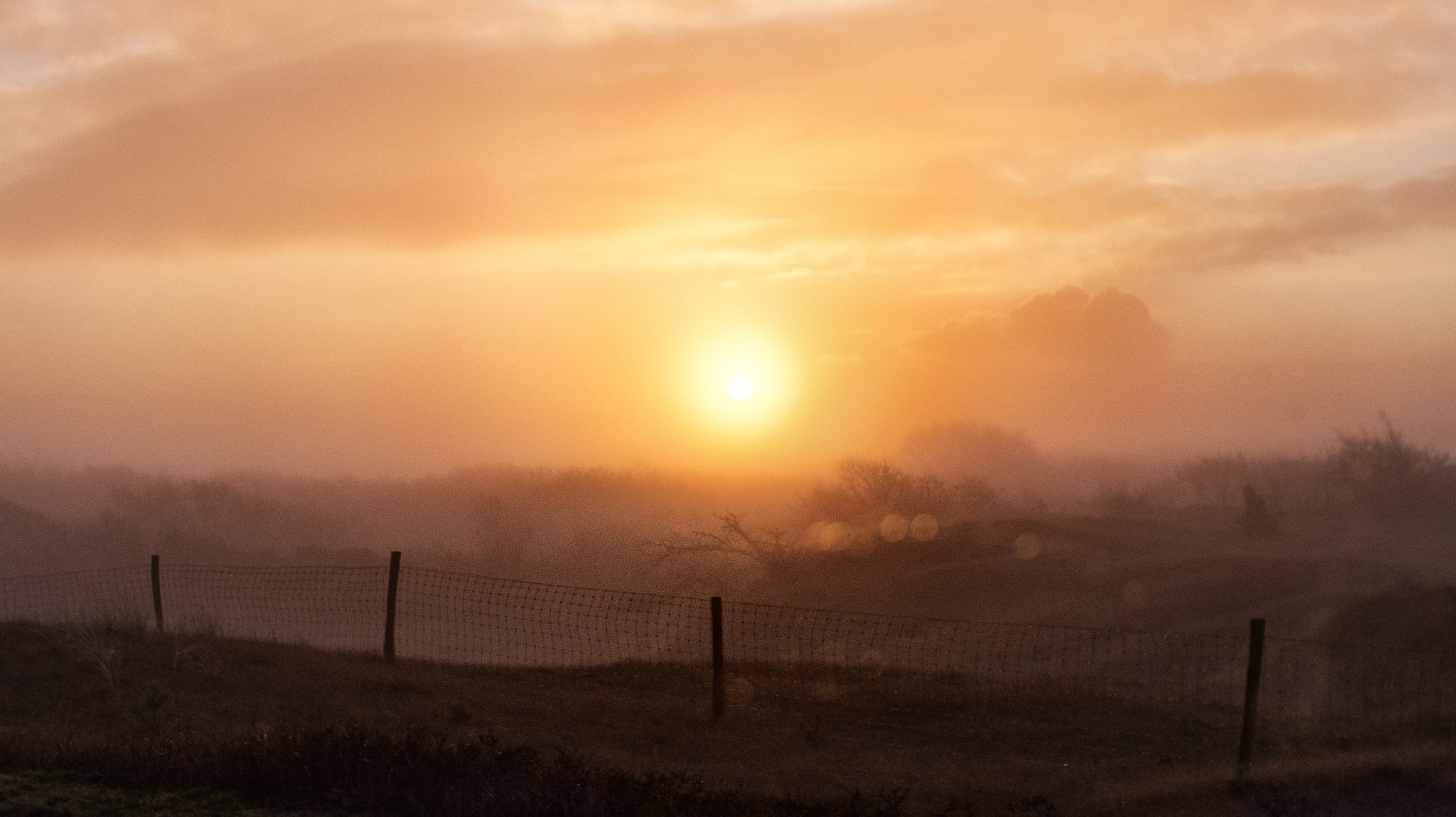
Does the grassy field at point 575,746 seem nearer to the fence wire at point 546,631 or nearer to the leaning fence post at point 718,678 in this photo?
the leaning fence post at point 718,678

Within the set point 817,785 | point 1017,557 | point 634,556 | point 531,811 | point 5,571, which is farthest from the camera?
point 5,571

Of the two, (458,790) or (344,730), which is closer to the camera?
(458,790)

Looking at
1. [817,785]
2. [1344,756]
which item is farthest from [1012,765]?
[1344,756]

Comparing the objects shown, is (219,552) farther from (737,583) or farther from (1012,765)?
(1012,765)

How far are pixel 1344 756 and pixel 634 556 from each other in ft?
124

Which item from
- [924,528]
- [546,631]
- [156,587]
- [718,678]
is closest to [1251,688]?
[718,678]

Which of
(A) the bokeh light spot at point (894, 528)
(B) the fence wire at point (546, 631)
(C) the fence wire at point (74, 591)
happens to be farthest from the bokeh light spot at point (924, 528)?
(C) the fence wire at point (74, 591)

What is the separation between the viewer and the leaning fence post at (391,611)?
16.3m

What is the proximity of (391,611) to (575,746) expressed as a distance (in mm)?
6502

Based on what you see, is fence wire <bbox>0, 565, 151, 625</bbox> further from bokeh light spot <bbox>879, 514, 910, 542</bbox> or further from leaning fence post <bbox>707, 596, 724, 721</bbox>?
leaning fence post <bbox>707, 596, 724, 721</bbox>

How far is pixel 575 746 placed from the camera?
11211mm

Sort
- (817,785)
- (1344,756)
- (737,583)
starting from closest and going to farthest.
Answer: (817,785)
(1344,756)
(737,583)

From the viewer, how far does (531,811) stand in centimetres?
798

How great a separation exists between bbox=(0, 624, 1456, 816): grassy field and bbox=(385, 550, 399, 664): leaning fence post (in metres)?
0.34
